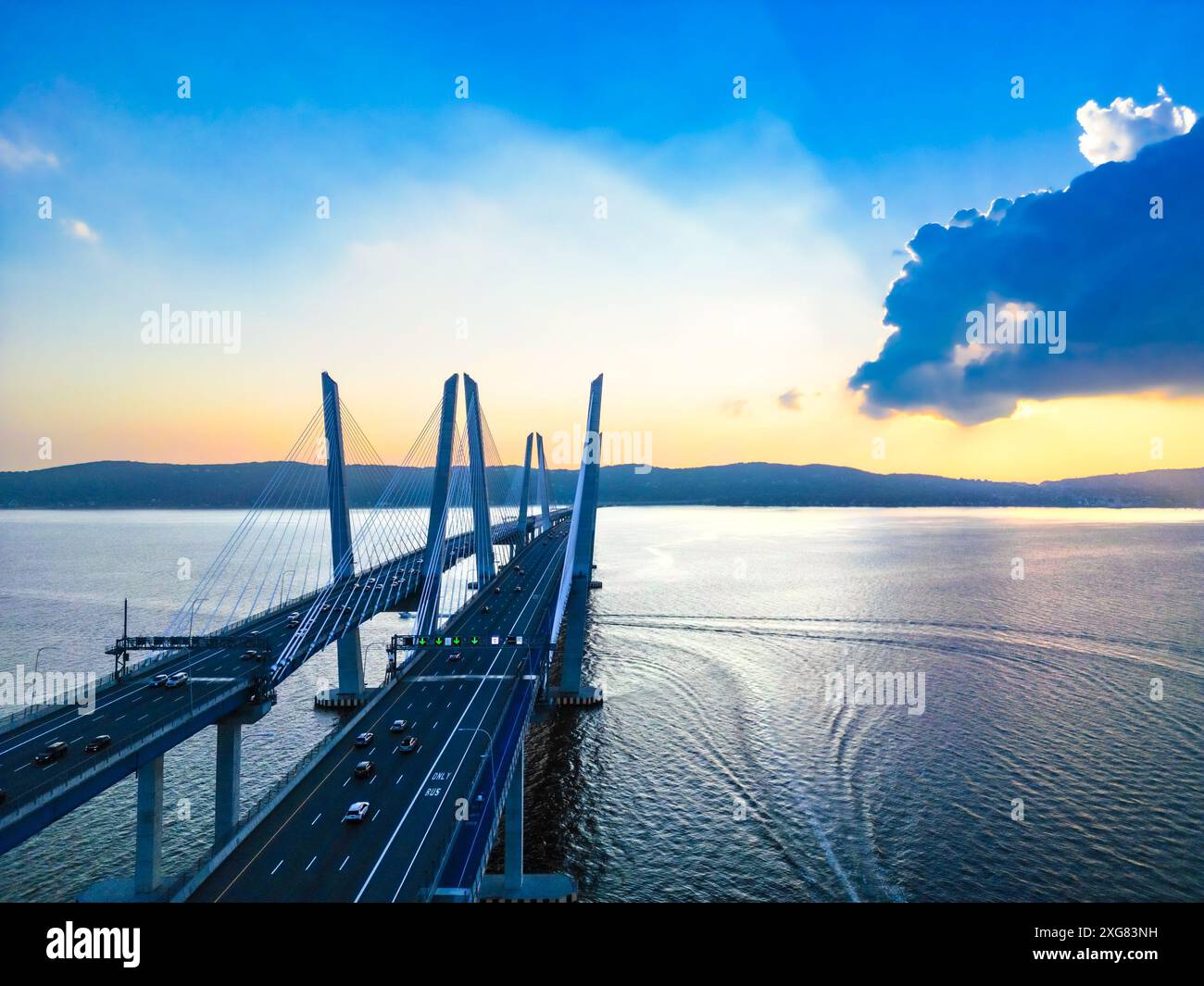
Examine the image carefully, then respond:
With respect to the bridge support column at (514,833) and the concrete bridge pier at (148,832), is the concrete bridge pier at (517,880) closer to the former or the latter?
the bridge support column at (514,833)

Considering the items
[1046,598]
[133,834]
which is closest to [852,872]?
[133,834]

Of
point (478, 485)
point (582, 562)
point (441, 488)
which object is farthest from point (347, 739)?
point (478, 485)

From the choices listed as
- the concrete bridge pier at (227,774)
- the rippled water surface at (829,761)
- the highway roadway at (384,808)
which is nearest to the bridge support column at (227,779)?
the concrete bridge pier at (227,774)

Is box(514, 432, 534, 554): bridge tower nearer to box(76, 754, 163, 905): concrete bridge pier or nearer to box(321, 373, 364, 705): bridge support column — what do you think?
box(321, 373, 364, 705): bridge support column
